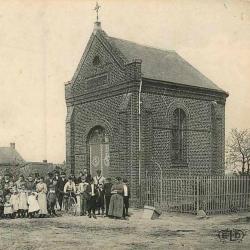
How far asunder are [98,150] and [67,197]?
14.9 ft

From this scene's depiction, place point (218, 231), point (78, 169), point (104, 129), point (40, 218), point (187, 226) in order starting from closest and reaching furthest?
1. point (218, 231)
2. point (187, 226)
3. point (40, 218)
4. point (104, 129)
5. point (78, 169)

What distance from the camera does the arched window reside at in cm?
2158

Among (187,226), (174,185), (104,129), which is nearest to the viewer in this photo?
(187,226)

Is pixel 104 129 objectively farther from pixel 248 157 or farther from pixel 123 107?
pixel 248 157

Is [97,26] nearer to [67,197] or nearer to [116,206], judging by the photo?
[67,197]

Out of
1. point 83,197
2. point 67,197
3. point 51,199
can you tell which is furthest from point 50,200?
point 83,197

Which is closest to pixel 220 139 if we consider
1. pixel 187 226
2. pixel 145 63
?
pixel 145 63

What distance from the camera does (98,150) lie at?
874 inches

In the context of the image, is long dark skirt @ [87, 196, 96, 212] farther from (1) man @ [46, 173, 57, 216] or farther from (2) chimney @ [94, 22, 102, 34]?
(2) chimney @ [94, 22, 102, 34]

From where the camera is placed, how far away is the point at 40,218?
54.0ft

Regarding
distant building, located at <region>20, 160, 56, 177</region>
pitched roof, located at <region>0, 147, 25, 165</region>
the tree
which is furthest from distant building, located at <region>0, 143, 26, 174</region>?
the tree

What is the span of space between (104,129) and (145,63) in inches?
146

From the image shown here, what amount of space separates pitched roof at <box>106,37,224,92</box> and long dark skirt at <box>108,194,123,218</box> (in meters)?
6.09

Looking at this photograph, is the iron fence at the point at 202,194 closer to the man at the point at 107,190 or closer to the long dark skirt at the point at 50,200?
the man at the point at 107,190
